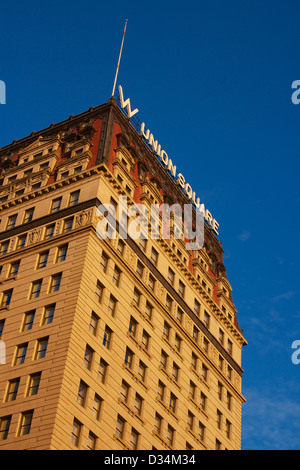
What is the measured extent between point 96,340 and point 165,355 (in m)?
15.3

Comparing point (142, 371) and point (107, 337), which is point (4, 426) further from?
point (142, 371)

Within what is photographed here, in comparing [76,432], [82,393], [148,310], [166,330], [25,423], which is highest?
[148,310]

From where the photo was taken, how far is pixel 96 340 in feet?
251

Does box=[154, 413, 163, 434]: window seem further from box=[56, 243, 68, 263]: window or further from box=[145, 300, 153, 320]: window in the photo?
box=[56, 243, 68, 263]: window

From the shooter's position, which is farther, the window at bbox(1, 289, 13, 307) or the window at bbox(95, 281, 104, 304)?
Answer: the window at bbox(1, 289, 13, 307)

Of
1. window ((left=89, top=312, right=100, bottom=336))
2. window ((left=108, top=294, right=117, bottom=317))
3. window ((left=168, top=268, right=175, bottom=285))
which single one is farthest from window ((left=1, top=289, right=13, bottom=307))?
window ((left=168, top=268, right=175, bottom=285))

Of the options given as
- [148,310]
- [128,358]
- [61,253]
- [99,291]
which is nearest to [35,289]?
[61,253]

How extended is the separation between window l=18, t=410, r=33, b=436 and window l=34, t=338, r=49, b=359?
6.00 m

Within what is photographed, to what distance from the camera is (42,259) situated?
84.9m

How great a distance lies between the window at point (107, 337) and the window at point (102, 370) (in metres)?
1.94

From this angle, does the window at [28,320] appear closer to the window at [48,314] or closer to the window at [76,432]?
the window at [48,314]

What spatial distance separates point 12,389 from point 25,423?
501 centimetres

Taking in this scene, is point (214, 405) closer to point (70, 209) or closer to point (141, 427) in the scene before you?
point (141, 427)

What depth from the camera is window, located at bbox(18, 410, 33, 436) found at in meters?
68.1
